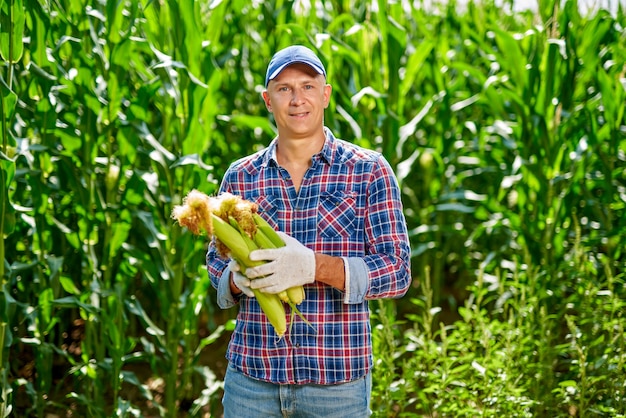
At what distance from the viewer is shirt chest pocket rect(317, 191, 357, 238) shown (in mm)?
1987

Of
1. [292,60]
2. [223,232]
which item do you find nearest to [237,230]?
[223,232]

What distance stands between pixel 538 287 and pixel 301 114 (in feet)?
6.42

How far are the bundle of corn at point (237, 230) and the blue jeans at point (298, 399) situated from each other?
18 cm

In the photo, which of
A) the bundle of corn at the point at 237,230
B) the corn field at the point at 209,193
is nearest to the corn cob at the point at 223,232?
the bundle of corn at the point at 237,230

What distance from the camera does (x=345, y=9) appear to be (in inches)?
186

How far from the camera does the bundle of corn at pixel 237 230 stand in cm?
180

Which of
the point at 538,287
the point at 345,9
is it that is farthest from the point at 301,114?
the point at 345,9

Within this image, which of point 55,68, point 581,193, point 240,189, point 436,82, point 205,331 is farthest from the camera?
point 205,331

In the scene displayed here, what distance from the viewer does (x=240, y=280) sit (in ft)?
6.23

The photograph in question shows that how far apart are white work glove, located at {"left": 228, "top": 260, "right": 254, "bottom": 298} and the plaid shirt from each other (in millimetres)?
108

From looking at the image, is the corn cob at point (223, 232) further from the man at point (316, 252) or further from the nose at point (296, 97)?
the nose at point (296, 97)

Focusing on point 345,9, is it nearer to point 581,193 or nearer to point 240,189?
point 581,193

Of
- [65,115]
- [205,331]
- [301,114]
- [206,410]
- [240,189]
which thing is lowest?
[206,410]

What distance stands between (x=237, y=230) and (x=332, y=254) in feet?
0.90
